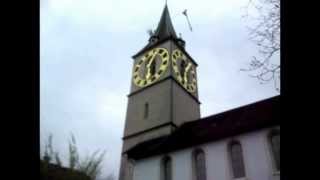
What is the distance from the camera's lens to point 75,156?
1644 centimetres

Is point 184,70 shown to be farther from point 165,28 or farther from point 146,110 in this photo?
point 165,28

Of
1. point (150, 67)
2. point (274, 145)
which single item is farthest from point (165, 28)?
point (274, 145)

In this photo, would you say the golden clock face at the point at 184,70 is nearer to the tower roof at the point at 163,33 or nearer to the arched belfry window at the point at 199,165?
the tower roof at the point at 163,33

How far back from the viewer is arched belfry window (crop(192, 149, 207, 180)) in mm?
17656

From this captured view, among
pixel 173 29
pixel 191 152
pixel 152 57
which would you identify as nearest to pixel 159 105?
pixel 152 57

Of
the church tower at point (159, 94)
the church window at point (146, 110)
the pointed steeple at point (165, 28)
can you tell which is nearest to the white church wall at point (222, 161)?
the church tower at point (159, 94)

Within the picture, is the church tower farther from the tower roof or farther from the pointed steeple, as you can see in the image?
the pointed steeple

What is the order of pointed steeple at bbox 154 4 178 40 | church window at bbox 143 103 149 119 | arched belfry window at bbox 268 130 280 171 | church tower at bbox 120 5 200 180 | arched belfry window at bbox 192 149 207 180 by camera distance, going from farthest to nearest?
1. pointed steeple at bbox 154 4 178 40
2. church window at bbox 143 103 149 119
3. church tower at bbox 120 5 200 180
4. arched belfry window at bbox 192 149 207 180
5. arched belfry window at bbox 268 130 280 171

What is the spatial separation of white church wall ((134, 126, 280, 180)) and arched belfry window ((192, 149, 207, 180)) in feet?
0.66

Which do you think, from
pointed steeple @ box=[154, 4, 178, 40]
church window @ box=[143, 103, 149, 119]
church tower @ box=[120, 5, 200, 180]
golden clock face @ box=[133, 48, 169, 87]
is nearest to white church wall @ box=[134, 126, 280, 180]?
church tower @ box=[120, 5, 200, 180]

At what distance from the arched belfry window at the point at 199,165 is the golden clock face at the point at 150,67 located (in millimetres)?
10775

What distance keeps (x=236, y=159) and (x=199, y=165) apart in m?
1.92

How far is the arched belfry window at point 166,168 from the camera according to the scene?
18.6 m
